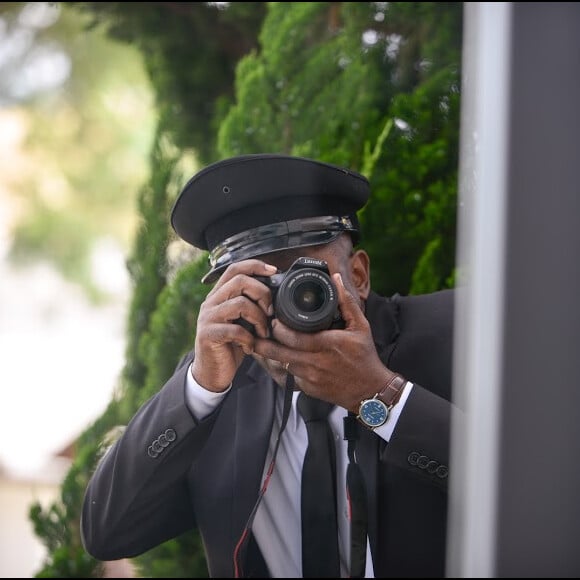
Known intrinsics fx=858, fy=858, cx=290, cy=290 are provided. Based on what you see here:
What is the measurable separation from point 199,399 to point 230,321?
211mm

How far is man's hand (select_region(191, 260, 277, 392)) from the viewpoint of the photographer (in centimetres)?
147

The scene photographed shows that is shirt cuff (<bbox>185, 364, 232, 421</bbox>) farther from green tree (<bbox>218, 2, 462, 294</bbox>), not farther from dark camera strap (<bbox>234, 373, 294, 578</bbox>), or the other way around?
green tree (<bbox>218, 2, 462, 294</bbox>)

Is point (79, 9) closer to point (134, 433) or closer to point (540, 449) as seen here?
point (134, 433)

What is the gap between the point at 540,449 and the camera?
79cm

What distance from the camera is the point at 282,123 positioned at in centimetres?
227

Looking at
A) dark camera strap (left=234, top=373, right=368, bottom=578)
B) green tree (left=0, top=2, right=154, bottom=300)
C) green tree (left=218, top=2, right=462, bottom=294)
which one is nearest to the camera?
dark camera strap (left=234, top=373, right=368, bottom=578)

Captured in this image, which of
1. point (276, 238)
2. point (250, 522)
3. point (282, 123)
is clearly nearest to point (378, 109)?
point (282, 123)

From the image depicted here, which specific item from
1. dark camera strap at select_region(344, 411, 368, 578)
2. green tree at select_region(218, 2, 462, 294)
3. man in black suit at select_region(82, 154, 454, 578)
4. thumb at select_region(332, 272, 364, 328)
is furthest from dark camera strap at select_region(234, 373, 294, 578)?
green tree at select_region(218, 2, 462, 294)

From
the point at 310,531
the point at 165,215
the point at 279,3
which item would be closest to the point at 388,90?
the point at 279,3

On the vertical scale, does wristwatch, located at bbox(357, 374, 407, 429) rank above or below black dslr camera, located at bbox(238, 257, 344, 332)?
below

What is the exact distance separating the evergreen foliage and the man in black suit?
256 mm

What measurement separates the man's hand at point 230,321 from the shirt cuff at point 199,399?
2cm

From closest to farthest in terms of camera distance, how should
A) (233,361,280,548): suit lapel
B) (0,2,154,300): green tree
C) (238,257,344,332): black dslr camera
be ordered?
(238,257,344,332): black dslr camera → (233,361,280,548): suit lapel → (0,2,154,300): green tree

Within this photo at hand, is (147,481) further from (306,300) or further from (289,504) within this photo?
(306,300)
